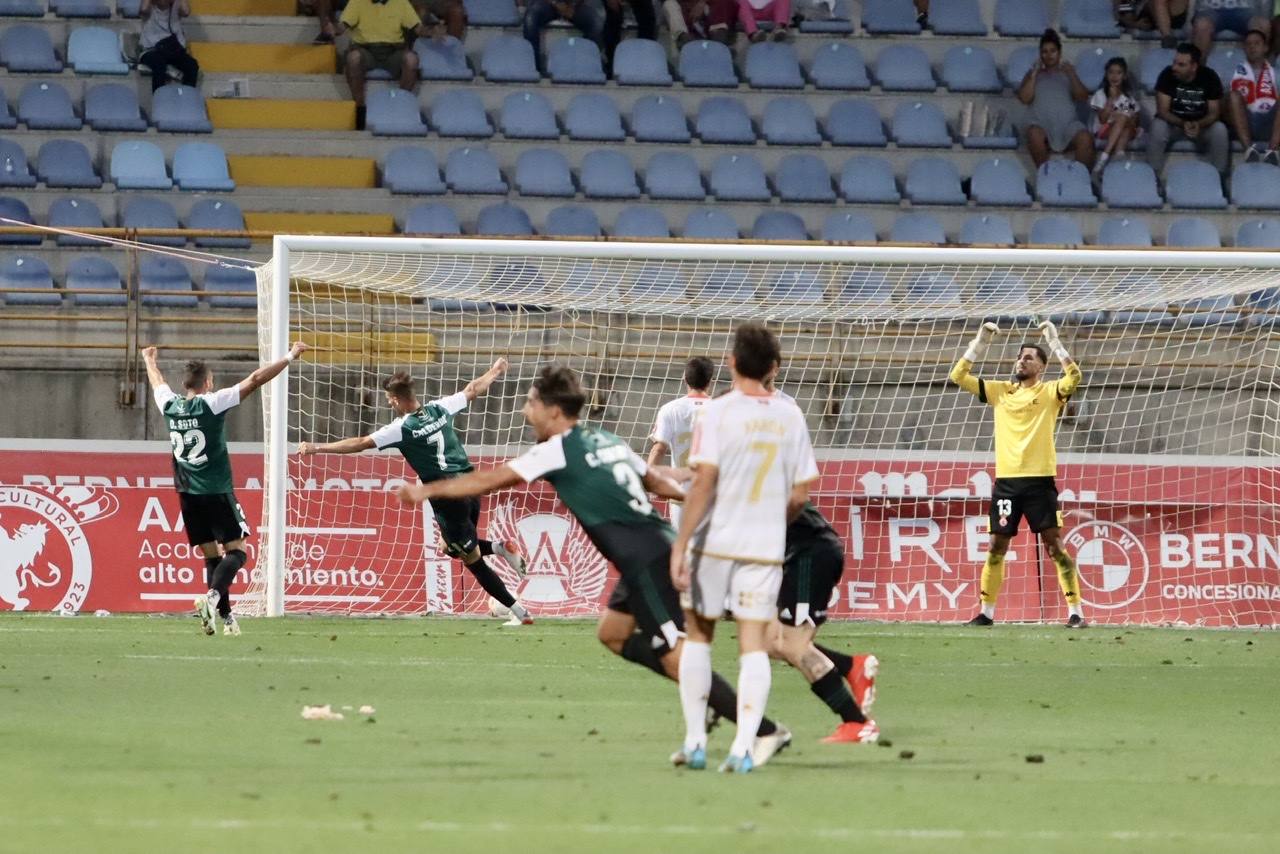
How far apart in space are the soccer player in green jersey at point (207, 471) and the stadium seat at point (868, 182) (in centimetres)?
1011

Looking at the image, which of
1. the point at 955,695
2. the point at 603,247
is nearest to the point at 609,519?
the point at 955,695

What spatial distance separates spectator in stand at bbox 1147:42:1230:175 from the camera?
23375 millimetres

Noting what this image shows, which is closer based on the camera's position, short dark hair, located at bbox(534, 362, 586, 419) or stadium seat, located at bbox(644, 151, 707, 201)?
short dark hair, located at bbox(534, 362, 586, 419)

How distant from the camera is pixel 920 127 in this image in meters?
23.4

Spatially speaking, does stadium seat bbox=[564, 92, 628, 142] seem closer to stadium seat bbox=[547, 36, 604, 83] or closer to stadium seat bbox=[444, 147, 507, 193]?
stadium seat bbox=[547, 36, 604, 83]

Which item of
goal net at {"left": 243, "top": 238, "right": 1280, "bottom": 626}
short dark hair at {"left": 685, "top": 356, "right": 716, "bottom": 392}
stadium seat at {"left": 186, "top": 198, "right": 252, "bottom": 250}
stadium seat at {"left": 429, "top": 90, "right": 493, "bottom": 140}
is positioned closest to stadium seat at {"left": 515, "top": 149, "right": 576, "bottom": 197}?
stadium seat at {"left": 429, "top": 90, "right": 493, "bottom": 140}

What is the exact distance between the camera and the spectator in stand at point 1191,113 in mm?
23375

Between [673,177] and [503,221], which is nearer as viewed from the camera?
[503,221]

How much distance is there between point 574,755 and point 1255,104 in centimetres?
1859

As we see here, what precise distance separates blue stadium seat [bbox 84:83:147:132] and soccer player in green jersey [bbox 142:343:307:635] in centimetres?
907

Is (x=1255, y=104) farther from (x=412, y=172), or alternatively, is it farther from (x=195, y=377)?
(x=195, y=377)

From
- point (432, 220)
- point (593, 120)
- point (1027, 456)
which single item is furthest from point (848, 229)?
point (1027, 456)

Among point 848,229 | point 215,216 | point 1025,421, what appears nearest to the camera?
point 1025,421

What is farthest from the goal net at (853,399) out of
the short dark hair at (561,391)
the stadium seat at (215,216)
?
the short dark hair at (561,391)
